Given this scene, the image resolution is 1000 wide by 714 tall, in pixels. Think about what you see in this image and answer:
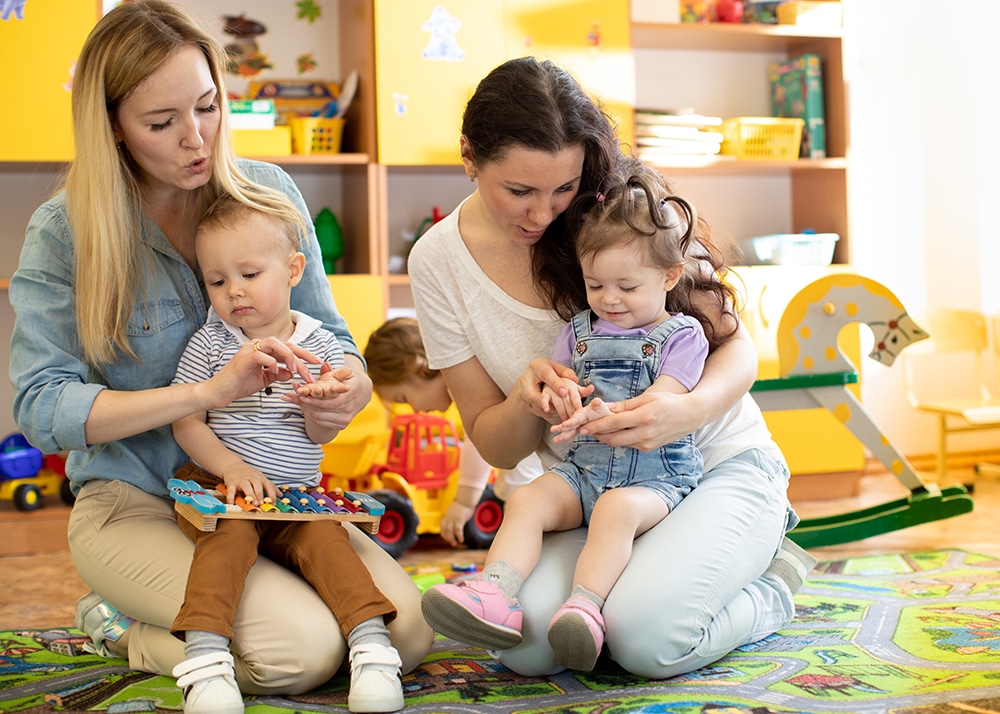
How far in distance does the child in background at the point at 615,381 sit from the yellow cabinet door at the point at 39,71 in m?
2.04

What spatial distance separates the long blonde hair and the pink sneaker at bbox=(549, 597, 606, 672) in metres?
0.80

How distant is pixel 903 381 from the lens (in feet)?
13.0

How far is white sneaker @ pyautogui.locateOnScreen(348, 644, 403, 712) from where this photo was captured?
1.38 meters

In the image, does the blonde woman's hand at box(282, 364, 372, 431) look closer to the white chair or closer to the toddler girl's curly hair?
the toddler girl's curly hair

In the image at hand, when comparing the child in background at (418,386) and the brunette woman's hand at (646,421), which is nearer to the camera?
the brunette woman's hand at (646,421)

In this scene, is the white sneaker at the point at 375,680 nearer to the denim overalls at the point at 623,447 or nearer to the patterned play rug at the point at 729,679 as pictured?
the patterned play rug at the point at 729,679

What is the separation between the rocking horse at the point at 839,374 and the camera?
8.34ft

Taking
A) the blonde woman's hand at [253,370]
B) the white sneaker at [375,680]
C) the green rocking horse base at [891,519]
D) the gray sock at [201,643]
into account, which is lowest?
the green rocking horse base at [891,519]

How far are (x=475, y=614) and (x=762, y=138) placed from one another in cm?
267

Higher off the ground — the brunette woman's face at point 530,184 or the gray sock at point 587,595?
the brunette woman's face at point 530,184

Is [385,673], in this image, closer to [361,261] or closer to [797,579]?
[797,579]

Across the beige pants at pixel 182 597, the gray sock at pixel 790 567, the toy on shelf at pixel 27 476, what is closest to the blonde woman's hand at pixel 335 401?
the beige pants at pixel 182 597

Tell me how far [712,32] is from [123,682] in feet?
9.69

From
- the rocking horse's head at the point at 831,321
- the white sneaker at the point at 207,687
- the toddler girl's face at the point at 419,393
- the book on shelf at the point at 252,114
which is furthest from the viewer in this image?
the book on shelf at the point at 252,114
